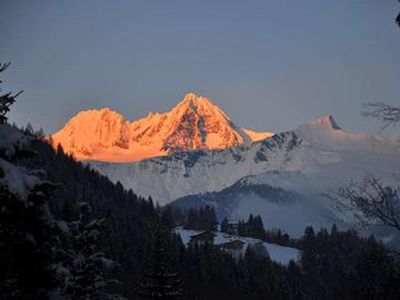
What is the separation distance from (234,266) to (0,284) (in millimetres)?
150442

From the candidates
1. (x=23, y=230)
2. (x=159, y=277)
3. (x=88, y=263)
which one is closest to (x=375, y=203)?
(x=23, y=230)

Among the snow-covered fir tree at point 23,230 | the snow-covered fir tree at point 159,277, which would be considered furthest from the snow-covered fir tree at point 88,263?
the snow-covered fir tree at point 159,277

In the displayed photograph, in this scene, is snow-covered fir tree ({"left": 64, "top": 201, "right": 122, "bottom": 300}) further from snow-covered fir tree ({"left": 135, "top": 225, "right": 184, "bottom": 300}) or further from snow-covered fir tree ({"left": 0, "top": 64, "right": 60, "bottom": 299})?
snow-covered fir tree ({"left": 135, "top": 225, "right": 184, "bottom": 300})

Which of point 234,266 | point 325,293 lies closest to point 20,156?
point 234,266

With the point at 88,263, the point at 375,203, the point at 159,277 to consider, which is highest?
the point at 159,277

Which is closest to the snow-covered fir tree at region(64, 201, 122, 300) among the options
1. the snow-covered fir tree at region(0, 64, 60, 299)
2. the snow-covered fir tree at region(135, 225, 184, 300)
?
the snow-covered fir tree at region(0, 64, 60, 299)

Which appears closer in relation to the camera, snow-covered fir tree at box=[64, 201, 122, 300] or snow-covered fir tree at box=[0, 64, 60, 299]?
snow-covered fir tree at box=[0, 64, 60, 299]

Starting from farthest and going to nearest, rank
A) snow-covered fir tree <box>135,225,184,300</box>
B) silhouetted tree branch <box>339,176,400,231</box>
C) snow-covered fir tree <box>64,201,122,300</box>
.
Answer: snow-covered fir tree <box>135,225,184,300</box> < snow-covered fir tree <box>64,201,122,300</box> < silhouetted tree branch <box>339,176,400,231</box>

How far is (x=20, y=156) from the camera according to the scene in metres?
14.0

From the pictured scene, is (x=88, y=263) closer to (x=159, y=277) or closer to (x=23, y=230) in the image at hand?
(x=23, y=230)

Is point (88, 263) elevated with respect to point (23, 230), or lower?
elevated

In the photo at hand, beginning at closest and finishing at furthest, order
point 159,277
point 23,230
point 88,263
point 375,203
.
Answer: point 23,230 → point 375,203 → point 88,263 → point 159,277

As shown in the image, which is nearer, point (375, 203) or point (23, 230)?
point (23, 230)

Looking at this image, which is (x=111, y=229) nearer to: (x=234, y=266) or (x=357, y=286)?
(x=234, y=266)
